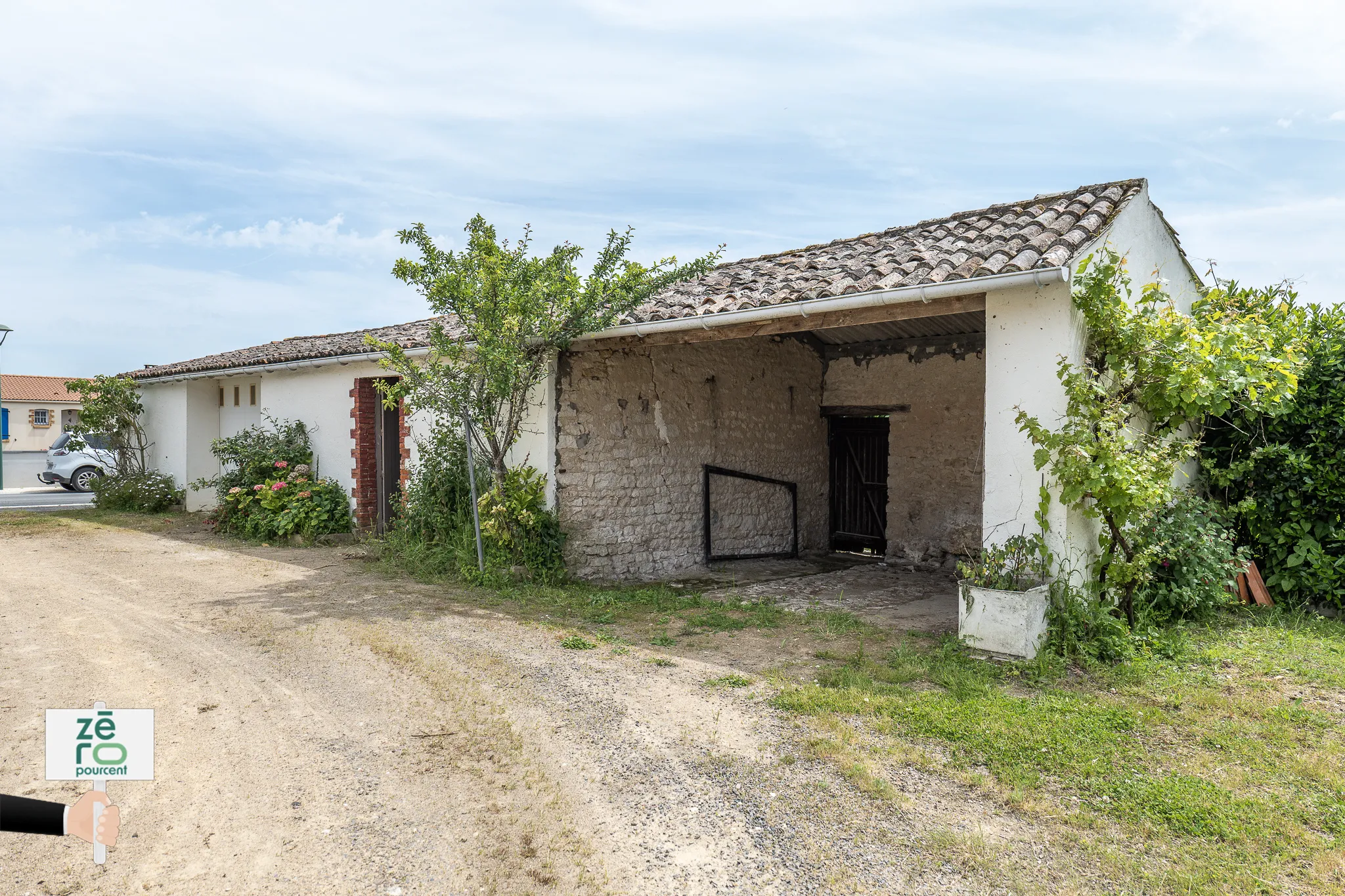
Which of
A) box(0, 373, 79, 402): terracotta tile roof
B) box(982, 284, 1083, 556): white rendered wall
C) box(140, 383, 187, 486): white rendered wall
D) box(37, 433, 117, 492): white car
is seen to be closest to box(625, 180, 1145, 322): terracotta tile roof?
box(982, 284, 1083, 556): white rendered wall

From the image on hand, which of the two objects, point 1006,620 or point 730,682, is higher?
point 1006,620

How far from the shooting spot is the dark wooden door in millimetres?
11016

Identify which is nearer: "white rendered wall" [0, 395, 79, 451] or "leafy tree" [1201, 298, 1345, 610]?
"leafy tree" [1201, 298, 1345, 610]

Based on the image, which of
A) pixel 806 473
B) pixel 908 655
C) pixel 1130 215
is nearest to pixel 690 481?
pixel 806 473

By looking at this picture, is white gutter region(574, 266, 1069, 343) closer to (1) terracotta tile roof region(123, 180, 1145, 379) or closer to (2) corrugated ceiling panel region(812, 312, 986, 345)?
(1) terracotta tile roof region(123, 180, 1145, 379)

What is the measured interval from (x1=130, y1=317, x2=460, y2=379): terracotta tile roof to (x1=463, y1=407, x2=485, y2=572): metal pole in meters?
1.56

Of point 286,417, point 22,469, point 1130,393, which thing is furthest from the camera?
point 22,469

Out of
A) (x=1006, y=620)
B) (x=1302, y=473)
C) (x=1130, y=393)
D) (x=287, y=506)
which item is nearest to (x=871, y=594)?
(x=1006, y=620)

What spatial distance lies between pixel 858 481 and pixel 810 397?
1354mm

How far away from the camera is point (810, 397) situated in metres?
11.0

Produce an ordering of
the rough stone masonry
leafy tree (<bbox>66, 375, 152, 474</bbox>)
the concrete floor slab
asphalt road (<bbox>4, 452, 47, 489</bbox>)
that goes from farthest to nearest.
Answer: asphalt road (<bbox>4, 452, 47, 489</bbox>) < leafy tree (<bbox>66, 375, 152, 474</bbox>) < the rough stone masonry < the concrete floor slab

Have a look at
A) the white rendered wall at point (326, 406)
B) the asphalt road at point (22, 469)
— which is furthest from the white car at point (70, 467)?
the white rendered wall at point (326, 406)

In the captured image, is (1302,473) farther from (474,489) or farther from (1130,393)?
(474,489)

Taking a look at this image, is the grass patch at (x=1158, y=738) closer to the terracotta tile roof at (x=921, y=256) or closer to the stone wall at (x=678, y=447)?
the terracotta tile roof at (x=921, y=256)
